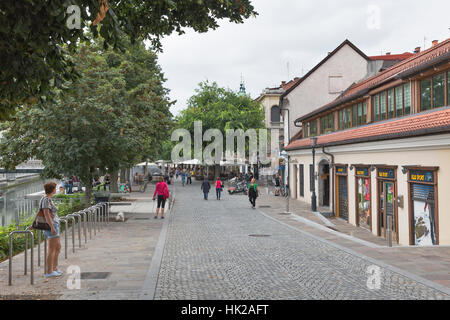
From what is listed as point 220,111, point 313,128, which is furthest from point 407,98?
point 220,111

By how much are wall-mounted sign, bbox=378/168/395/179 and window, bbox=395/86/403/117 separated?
236 cm

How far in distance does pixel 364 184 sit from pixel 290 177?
16.2 meters

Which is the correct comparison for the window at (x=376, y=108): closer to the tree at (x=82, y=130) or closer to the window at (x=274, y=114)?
the tree at (x=82, y=130)

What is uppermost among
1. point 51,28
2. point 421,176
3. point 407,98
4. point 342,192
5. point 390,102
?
point 390,102

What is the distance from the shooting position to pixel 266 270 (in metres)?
9.05

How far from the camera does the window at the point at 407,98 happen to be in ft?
55.5

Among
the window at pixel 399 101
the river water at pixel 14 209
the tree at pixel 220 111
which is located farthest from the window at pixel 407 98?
the tree at pixel 220 111

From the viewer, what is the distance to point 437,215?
13.0m

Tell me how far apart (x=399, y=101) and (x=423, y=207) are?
5.35 m

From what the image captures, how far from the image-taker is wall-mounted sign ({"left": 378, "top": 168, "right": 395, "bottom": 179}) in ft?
54.4

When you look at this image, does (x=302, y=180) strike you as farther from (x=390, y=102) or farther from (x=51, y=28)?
(x=51, y=28)

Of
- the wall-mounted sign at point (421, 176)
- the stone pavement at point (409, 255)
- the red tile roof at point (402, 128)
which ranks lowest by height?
the stone pavement at point (409, 255)
